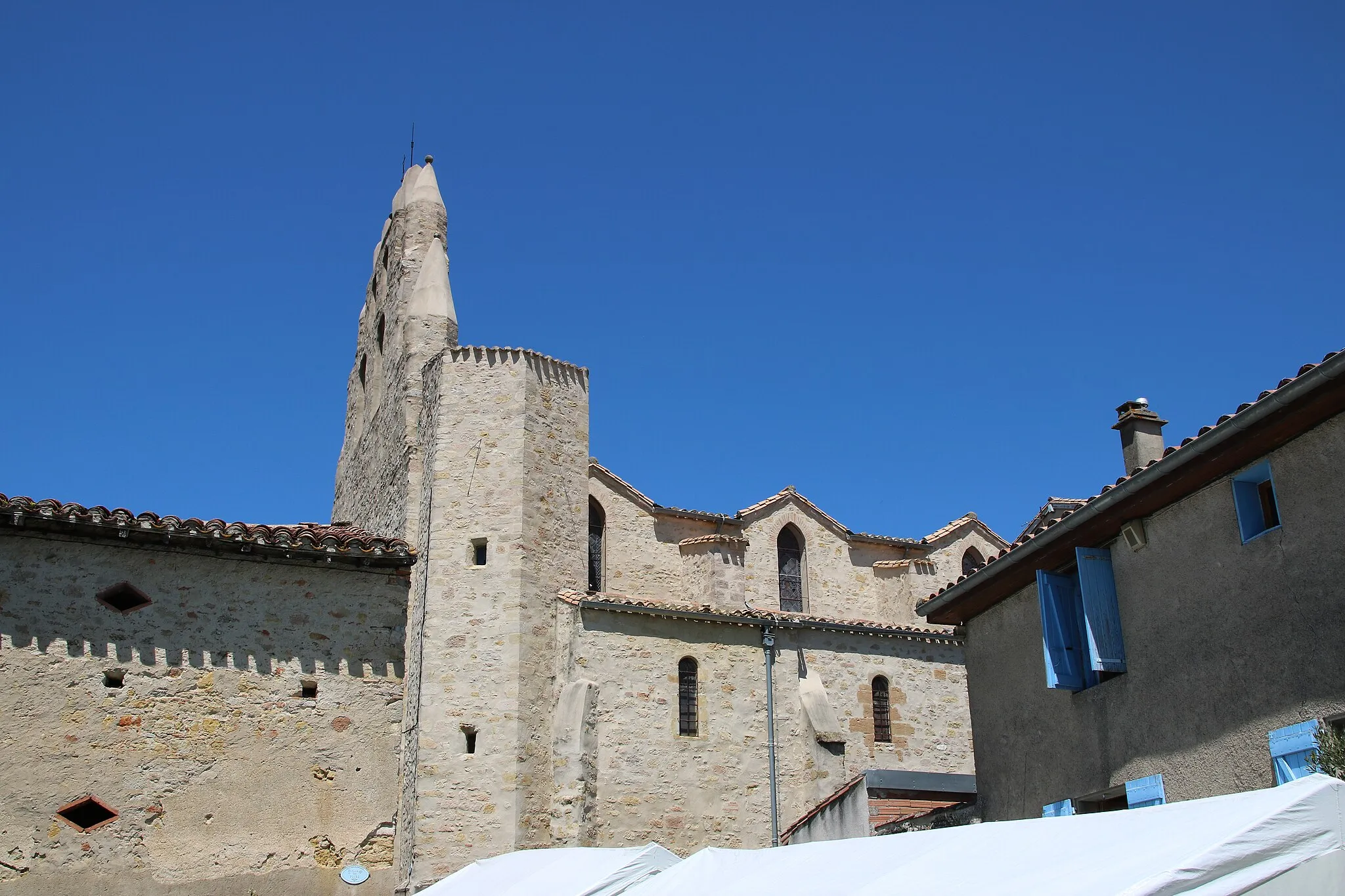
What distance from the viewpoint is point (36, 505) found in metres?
13.5

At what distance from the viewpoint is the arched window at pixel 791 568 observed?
100ft

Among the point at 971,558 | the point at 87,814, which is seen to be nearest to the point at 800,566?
the point at 971,558

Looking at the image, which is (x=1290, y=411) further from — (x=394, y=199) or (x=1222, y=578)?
(x=394, y=199)

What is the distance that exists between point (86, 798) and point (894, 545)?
880 inches

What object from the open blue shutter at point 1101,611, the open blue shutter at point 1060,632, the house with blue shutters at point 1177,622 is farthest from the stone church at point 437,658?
the open blue shutter at point 1101,611

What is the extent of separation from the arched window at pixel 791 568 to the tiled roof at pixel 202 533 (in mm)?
16437

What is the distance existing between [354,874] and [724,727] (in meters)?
11.5

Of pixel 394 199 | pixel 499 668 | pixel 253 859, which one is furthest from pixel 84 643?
pixel 394 199

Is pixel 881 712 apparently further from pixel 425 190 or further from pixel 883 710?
pixel 425 190

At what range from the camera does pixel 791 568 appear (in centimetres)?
3109

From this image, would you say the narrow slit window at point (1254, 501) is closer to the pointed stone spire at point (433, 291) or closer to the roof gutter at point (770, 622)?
the roof gutter at point (770, 622)

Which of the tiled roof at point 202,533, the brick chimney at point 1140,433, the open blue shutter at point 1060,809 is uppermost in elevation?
the brick chimney at point 1140,433

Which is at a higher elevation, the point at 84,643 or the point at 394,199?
the point at 394,199

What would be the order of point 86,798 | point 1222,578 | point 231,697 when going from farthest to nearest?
point 231,697
point 86,798
point 1222,578
